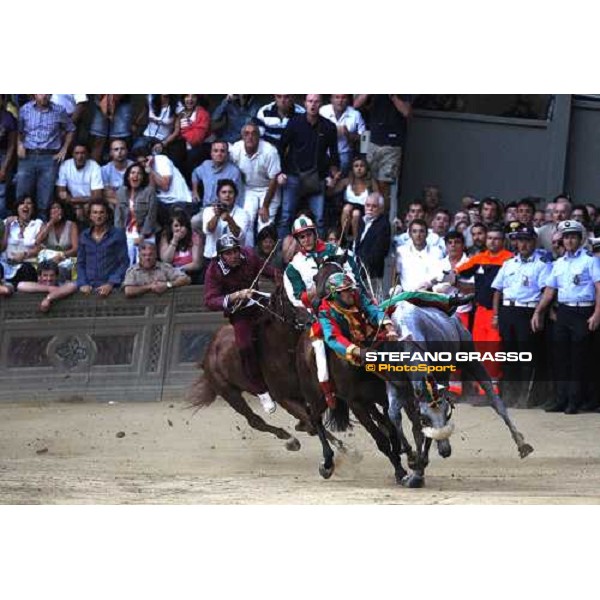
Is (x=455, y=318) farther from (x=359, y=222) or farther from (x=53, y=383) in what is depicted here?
(x=53, y=383)

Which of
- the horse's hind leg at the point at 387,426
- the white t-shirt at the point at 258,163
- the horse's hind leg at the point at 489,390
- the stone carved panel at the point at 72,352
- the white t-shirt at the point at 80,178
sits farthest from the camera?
the white t-shirt at the point at 80,178

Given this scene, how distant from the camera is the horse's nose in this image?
1203 cm

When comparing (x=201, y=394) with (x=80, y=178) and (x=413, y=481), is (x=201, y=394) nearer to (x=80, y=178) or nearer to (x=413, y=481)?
(x=413, y=481)

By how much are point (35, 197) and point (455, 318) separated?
3.27 metres

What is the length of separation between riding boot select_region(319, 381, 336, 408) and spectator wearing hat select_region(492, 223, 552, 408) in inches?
48.5

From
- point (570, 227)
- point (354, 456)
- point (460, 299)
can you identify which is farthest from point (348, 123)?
point (354, 456)

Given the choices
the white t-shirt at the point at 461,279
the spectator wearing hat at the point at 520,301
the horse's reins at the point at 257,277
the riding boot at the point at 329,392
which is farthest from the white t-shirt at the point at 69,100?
the spectator wearing hat at the point at 520,301

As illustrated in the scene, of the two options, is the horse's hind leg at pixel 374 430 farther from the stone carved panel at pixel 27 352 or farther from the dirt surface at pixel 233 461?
the stone carved panel at pixel 27 352

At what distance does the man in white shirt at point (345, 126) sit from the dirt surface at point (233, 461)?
77.3 inches

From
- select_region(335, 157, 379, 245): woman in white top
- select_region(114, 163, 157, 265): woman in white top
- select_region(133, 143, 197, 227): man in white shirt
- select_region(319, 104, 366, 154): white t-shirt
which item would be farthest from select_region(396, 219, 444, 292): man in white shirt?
select_region(114, 163, 157, 265): woman in white top

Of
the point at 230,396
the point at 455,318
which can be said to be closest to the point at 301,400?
the point at 230,396

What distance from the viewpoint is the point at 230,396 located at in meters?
12.4

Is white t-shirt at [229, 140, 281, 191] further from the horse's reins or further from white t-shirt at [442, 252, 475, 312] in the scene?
white t-shirt at [442, 252, 475, 312]

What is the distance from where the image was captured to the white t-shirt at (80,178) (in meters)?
12.6
